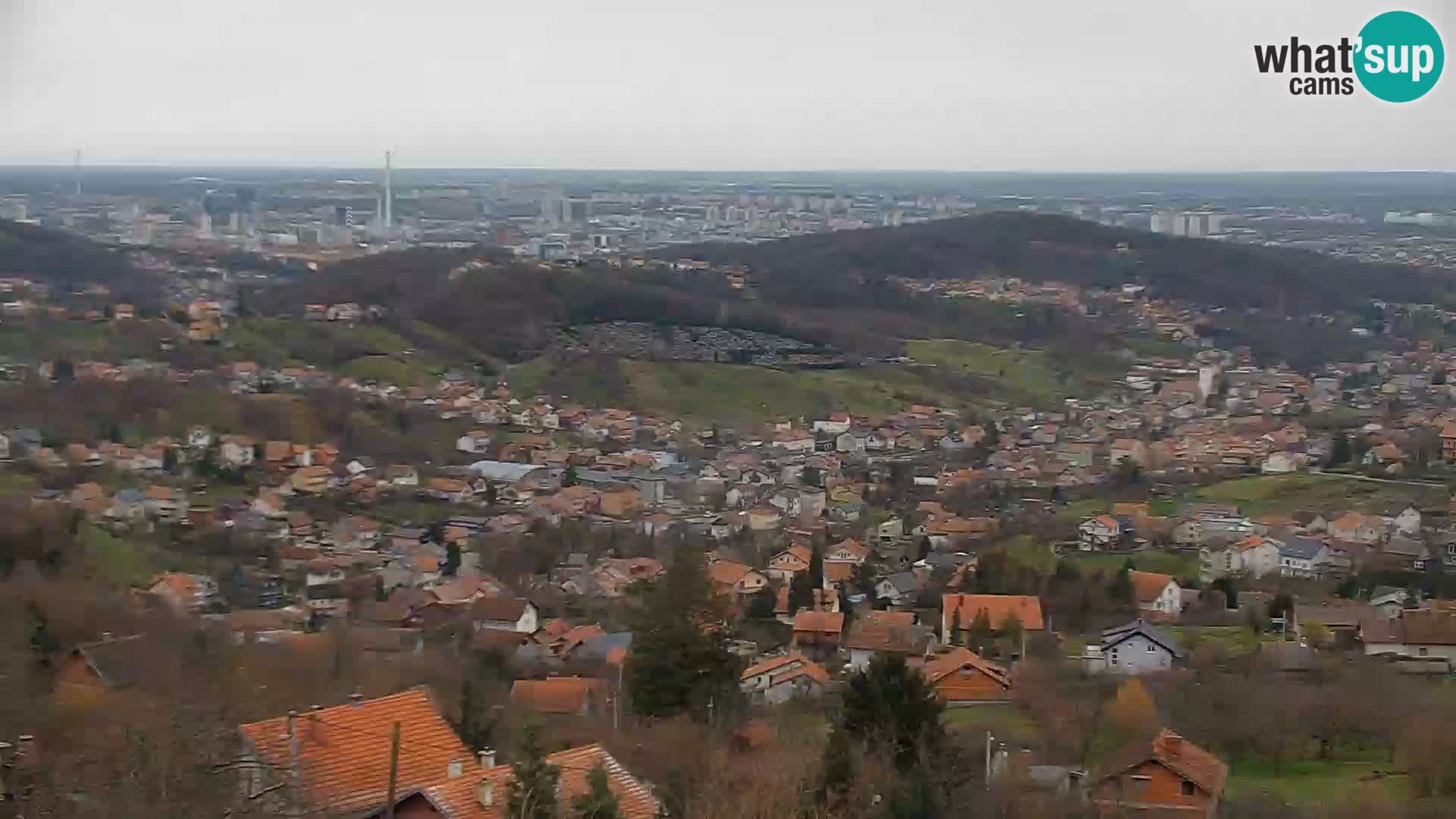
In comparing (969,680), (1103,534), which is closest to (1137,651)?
(969,680)

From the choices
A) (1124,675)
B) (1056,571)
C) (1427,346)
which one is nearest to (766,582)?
(1056,571)

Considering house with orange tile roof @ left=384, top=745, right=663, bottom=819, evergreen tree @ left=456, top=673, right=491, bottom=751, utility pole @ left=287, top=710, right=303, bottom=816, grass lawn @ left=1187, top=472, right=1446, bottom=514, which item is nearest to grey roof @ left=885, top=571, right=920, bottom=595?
grass lawn @ left=1187, top=472, right=1446, bottom=514

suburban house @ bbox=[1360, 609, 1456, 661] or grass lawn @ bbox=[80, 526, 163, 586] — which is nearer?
suburban house @ bbox=[1360, 609, 1456, 661]

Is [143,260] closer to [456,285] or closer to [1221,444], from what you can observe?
[456,285]

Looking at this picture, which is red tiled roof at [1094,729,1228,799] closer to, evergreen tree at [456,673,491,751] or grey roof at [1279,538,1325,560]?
evergreen tree at [456,673,491,751]

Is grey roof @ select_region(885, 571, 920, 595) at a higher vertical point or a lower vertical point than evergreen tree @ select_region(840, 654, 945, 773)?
lower

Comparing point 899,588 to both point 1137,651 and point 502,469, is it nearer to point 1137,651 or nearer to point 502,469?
point 1137,651

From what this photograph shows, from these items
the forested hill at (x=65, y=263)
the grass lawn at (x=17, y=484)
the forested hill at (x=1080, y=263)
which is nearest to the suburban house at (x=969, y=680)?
the grass lawn at (x=17, y=484)

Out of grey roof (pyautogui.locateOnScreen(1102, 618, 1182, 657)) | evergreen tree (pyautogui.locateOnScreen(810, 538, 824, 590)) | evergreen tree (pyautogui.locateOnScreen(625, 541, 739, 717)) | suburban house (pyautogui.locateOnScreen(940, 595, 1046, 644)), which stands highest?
evergreen tree (pyautogui.locateOnScreen(625, 541, 739, 717))
